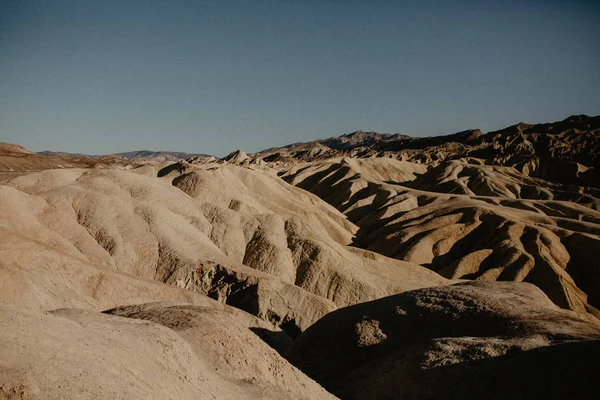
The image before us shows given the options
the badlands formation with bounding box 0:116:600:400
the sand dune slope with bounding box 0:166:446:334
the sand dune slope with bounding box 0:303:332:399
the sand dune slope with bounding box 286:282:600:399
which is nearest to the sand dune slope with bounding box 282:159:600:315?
the badlands formation with bounding box 0:116:600:400

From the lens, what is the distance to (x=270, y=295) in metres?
25.1

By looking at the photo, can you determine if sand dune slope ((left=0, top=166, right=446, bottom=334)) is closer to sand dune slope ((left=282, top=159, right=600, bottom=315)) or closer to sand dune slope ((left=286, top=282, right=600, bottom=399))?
sand dune slope ((left=286, top=282, right=600, bottom=399))

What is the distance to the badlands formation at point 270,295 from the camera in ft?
33.0

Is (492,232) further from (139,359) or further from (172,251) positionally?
(139,359)

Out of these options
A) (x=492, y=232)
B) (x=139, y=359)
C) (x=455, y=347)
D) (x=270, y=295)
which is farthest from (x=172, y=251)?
(x=492, y=232)

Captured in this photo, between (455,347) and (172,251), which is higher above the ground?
(172,251)

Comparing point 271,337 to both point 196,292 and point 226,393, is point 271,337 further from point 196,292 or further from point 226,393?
point 226,393

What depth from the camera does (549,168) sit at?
300 ft

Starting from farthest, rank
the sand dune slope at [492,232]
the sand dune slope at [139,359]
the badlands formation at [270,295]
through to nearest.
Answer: the sand dune slope at [492,232] → the badlands formation at [270,295] → the sand dune slope at [139,359]

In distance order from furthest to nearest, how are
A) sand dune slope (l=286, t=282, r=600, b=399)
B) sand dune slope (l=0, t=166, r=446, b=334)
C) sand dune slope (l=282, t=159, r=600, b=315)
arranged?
sand dune slope (l=282, t=159, r=600, b=315)
sand dune slope (l=0, t=166, r=446, b=334)
sand dune slope (l=286, t=282, r=600, b=399)

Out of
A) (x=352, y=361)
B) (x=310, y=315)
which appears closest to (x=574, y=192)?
(x=310, y=315)

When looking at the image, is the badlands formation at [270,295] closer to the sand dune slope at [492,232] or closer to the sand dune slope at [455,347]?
the sand dune slope at [455,347]

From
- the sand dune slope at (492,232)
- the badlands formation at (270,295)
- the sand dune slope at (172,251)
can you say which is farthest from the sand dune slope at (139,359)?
the sand dune slope at (492,232)

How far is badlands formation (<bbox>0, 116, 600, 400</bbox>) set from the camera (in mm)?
10055
